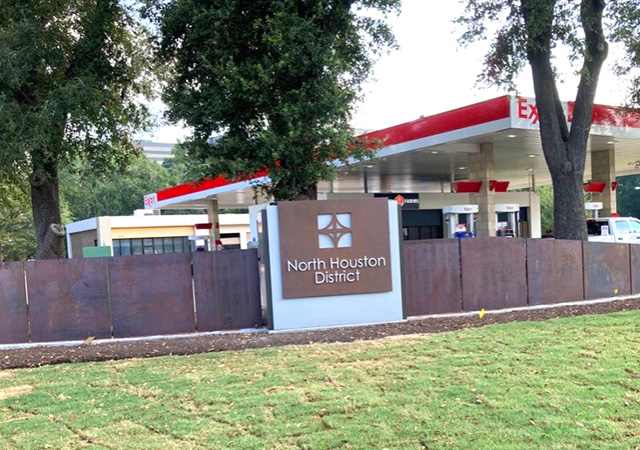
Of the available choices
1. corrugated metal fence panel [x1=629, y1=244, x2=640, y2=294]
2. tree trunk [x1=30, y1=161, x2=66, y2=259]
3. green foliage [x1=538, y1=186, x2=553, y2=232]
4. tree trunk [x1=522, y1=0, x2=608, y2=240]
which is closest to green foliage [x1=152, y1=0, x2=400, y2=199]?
tree trunk [x1=30, y1=161, x2=66, y2=259]

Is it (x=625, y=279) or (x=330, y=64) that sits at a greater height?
(x=330, y=64)

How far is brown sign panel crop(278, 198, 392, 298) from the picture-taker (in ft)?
34.4

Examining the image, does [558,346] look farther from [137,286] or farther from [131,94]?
[131,94]

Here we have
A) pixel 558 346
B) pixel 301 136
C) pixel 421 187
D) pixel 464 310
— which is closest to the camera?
pixel 558 346

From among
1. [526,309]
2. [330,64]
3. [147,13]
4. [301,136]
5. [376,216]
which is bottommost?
[526,309]

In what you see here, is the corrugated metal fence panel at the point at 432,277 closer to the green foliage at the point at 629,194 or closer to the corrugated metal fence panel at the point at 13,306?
the corrugated metal fence panel at the point at 13,306

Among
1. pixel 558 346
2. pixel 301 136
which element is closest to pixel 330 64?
pixel 301 136

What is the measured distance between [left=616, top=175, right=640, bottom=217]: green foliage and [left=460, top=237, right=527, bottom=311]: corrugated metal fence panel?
5917 centimetres

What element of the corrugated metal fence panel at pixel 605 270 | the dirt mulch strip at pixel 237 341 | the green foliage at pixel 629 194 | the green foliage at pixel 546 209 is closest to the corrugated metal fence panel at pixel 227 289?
the dirt mulch strip at pixel 237 341

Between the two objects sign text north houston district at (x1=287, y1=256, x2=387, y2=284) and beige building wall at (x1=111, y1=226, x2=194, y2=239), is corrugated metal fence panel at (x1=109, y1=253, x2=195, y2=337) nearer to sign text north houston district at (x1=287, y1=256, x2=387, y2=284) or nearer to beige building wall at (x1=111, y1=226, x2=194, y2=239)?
sign text north houston district at (x1=287, y1=256, x2=387, y2=284)

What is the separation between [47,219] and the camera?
47.6 ft

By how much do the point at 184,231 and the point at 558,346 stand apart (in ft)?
131

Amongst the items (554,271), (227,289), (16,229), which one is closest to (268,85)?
(227,289)

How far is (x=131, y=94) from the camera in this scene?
1591 cm
